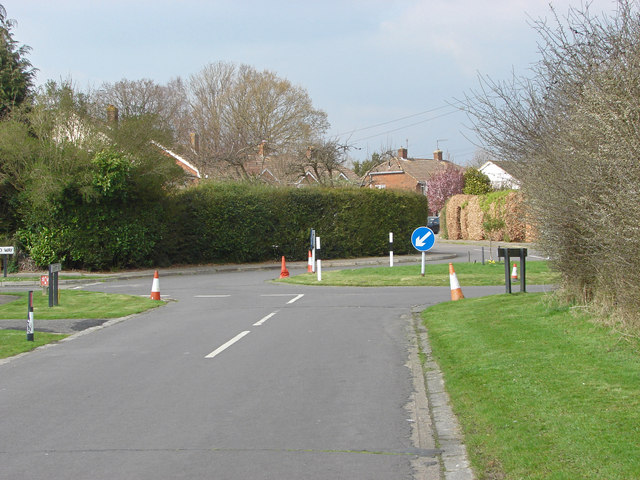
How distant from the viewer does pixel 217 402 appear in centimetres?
754

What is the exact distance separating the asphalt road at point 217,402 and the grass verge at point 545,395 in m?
0.60

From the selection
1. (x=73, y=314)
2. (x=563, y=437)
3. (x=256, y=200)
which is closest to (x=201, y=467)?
(x=563, y=437)

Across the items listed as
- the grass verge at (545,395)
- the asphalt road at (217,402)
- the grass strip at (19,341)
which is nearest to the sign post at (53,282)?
the asphalt road at (217,402)

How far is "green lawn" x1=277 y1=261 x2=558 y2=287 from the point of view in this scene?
21750mm

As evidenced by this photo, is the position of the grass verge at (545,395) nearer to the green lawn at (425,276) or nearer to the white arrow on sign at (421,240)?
the white arrow on sign at (421,240)

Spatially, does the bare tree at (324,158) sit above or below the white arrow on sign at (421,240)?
above

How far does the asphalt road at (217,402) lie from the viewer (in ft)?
18.4

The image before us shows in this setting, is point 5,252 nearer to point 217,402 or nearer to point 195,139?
point 217,402

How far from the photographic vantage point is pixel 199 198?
32.5 meters

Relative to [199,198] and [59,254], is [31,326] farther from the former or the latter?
[199,198]

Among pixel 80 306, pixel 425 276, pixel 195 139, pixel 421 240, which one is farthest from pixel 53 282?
pixel 195 139

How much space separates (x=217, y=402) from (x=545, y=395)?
340 centimetres

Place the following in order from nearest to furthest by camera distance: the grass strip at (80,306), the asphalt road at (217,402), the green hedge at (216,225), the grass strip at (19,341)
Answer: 1. the asphalt road at (217,402)
2. the grass strip at (19,341)
3. the grass strip at (80,306)
4. the green hedge at (216,225)

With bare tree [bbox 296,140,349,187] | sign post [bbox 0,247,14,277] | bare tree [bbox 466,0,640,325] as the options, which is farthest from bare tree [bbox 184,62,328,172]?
bare tree [bbox 466,0,640,325]
